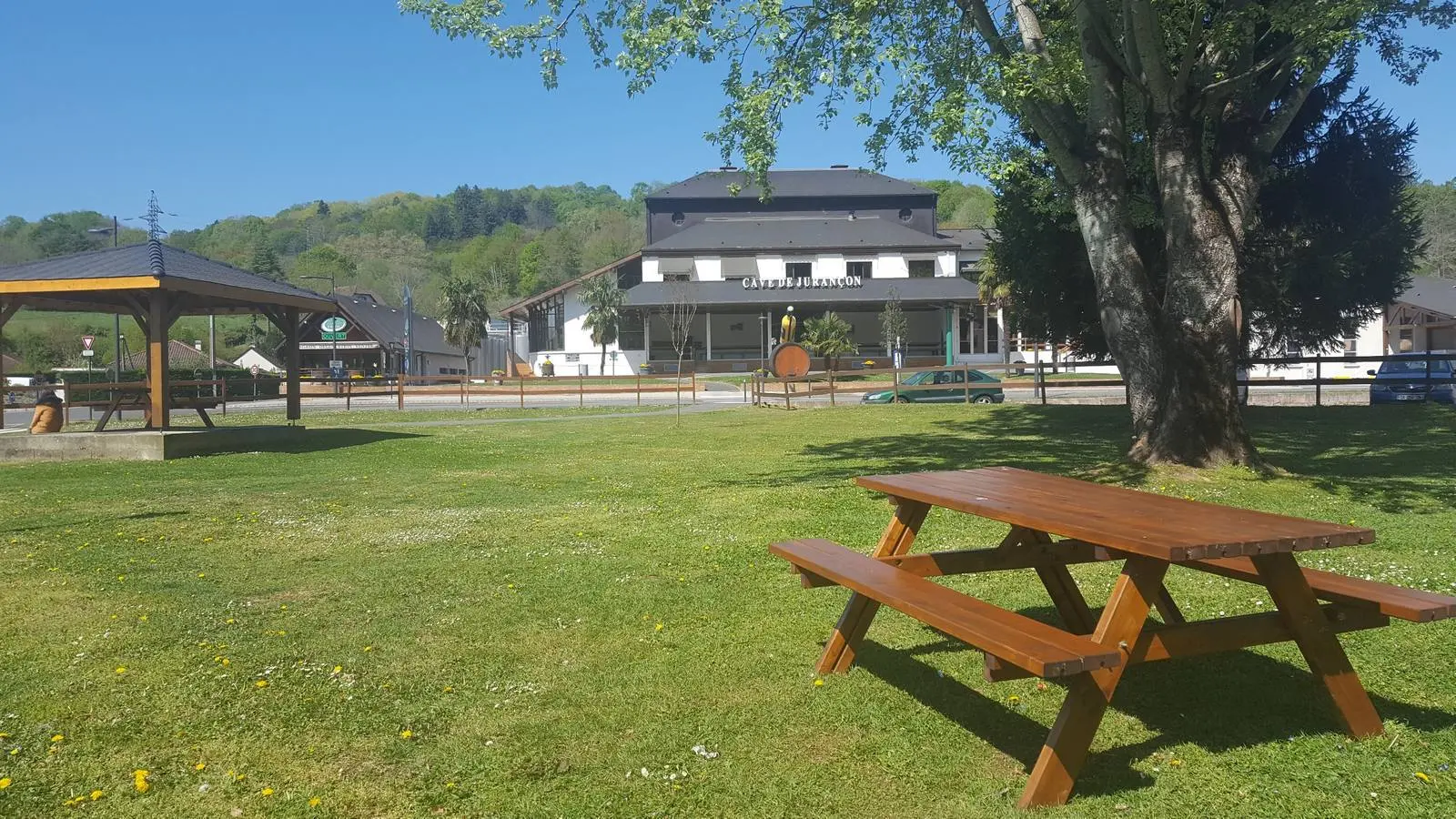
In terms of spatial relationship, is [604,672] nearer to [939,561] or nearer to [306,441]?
[939,561]

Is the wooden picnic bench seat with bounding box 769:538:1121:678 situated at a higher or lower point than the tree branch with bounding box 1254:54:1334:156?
lower

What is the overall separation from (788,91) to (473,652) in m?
9.02

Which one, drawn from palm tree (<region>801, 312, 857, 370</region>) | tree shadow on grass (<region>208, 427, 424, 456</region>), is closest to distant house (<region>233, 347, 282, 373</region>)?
palm tree (<region>801, 312, 857, 370</region>)

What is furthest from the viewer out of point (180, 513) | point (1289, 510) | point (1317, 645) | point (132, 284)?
point (132, 284)

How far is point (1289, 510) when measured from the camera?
903 centimetres

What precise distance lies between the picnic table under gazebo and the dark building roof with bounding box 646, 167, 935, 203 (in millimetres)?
51285

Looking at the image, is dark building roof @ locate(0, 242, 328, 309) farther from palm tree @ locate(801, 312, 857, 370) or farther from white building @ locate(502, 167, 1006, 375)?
white building @ locate(502, 167, 1006, 375)

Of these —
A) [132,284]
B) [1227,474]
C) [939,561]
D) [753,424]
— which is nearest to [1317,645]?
[939,561]

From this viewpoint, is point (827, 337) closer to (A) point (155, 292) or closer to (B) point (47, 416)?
(A) point (155, 292)

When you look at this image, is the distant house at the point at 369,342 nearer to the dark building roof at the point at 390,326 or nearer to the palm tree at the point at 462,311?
the dark building roof at the point at 390,326

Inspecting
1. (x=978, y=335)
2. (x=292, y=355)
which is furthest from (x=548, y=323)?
(x=292, y=355)

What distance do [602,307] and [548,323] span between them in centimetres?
687

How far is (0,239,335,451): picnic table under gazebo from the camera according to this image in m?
17.5

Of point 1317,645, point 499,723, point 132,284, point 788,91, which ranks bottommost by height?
point 499,723
